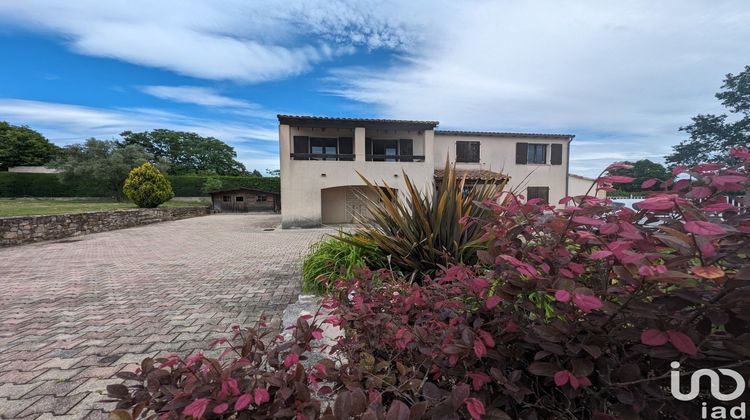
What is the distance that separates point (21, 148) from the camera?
34031mm

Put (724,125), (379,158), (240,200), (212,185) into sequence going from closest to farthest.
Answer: (379,158)
(724,125)
(240,200)
(212,185)

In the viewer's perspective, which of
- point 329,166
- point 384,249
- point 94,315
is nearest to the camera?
point 384,249

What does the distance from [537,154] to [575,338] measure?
18376 mm

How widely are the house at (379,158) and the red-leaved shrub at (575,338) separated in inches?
492

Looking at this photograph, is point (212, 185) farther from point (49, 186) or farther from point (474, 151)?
point (474, 151)

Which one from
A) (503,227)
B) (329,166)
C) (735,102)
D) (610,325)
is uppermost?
(735,102)

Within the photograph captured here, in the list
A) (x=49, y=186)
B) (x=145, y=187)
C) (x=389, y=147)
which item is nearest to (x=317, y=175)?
(x=389, y=147)

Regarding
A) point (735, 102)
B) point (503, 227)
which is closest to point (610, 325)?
point (503, 227)

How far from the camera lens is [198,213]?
22.8 m

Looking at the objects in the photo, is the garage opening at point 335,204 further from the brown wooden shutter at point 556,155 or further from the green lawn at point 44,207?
the brown wooden shutter at point 556,155

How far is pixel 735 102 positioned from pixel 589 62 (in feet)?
96.5

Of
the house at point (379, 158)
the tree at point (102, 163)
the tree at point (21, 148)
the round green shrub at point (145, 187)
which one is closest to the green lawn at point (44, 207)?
the round green shrub at point (145, 187)

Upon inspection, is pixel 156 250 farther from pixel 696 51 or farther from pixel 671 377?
pixel 696 51

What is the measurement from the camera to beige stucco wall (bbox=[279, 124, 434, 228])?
13562mm
